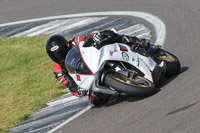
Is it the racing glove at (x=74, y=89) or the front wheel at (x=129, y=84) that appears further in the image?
the racing glove at (x=74, y=89)

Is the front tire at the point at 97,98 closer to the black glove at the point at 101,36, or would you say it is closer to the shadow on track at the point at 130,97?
the shadow on track at the point at 130,97

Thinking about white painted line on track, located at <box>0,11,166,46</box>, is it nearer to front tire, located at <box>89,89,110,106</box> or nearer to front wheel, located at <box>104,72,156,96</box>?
front tire, located at <box>89,89,110,106</box>

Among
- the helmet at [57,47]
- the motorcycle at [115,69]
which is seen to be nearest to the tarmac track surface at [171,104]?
the motorcycle at [115,69]

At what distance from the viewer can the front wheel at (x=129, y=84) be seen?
615 cm

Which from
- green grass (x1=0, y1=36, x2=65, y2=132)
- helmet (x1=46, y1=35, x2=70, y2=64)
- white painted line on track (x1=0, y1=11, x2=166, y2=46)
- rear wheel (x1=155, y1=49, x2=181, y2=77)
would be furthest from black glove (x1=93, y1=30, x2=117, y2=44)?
white painted line on track (x1=0, y1=11, x2=166, y2=46)

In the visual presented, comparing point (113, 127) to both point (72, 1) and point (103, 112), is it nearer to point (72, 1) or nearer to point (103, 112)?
point (103, 112)

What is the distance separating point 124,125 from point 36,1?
10.9 meters

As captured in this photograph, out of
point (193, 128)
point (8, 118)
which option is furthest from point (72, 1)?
point (193, 128)

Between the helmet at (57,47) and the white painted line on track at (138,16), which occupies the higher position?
the helmet at (57,47)

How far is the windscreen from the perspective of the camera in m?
6.70

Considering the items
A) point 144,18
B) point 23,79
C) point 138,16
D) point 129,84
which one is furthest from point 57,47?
point 138,16

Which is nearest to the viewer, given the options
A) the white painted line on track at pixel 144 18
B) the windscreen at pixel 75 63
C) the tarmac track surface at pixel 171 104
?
the tarmac track surface at pixel 171 104

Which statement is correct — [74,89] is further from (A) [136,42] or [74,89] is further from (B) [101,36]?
(A) [136,42]

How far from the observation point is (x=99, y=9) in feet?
44.3
